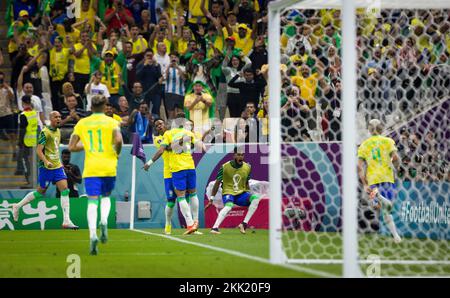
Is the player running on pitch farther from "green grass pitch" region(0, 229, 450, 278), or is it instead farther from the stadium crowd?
the stadium crowd

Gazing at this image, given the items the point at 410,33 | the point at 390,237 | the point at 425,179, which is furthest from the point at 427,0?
the point at 390,237

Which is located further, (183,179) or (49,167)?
(49,167)

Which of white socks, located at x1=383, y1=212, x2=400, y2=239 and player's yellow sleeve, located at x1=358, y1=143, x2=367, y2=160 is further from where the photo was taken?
player's yellow sleeve, located at x1=358, y1=143, x2=367, y2=160

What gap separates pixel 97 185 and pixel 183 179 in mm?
4765

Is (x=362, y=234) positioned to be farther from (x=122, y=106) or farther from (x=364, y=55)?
(x=122, y=106)

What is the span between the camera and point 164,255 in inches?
507

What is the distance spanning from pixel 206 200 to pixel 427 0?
1007 cm

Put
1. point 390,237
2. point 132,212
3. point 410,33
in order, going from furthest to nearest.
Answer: point 132,212 < point 390,237 < point 410,33

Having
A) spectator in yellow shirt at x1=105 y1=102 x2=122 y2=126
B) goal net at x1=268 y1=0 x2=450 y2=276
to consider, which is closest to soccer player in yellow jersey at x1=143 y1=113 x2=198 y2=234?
goal net at x1=268 y1=0 x2=450 y2=276

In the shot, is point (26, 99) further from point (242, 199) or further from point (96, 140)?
point (96, 140)

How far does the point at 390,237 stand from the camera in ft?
52.7

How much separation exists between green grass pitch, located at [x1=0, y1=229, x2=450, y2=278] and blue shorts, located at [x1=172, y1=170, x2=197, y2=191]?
94cm

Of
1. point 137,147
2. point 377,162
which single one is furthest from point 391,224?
point 137,147

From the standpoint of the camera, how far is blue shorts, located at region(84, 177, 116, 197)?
13.2 metres
